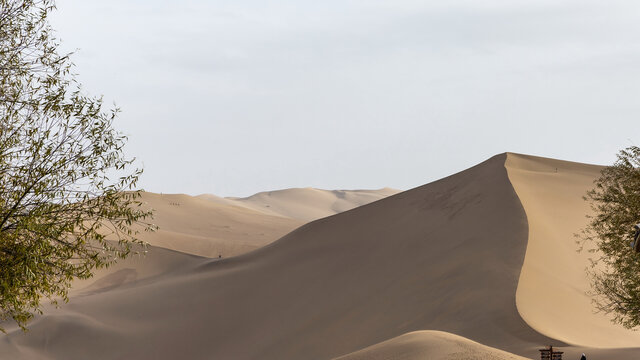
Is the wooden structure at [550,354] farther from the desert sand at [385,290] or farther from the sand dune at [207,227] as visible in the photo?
the sand dune at [207,227]

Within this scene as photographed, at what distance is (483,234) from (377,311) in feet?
22.5

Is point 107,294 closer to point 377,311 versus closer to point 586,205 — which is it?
point 377,311

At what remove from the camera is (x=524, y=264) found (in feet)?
115

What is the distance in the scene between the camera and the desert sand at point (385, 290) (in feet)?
105

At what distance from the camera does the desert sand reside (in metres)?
32.1

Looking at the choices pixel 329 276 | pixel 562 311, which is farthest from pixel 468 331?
pixel 329 276

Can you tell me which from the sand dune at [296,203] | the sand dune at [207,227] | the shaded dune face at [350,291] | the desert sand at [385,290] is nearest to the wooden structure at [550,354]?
the desert sand at [385,290]

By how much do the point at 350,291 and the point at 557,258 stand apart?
10243 millimetres

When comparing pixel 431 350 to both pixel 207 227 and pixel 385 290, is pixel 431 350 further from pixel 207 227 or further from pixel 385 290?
pixel 207 227

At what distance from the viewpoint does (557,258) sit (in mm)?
36250

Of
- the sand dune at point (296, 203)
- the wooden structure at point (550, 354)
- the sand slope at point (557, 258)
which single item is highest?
the sand dune at point (296, 203)

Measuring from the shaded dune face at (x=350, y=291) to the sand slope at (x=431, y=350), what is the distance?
6.76 m

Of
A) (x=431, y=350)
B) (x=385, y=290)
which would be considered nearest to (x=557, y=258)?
(x=385, y=290)

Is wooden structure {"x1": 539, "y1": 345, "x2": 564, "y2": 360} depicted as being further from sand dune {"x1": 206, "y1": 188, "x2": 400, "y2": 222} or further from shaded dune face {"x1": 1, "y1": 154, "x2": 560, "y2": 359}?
sand dune {"x1": 206, "y1": 188, "x2": 400, "y2": 222}
